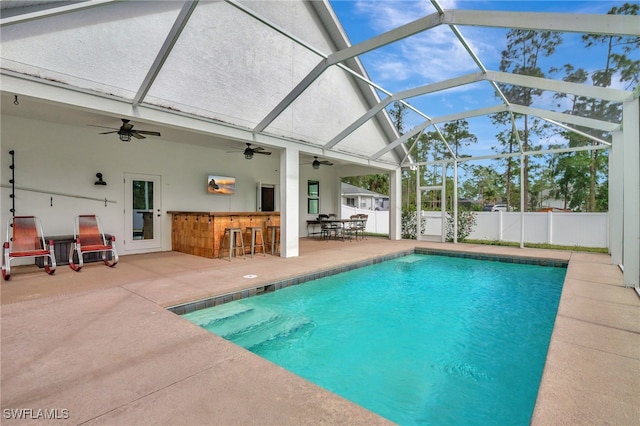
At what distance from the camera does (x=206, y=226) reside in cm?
705

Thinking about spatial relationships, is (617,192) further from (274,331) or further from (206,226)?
(206,226)

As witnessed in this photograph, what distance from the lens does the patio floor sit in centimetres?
177

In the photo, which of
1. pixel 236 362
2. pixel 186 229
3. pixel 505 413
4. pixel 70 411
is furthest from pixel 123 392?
pixel 186 229

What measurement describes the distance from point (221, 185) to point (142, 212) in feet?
7.15

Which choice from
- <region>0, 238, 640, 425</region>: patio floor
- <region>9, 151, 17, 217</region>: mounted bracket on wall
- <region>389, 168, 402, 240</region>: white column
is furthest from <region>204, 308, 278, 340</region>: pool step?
<region>389, 168, 402, 240</region>: white column

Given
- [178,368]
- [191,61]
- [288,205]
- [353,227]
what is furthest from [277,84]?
[178,368]

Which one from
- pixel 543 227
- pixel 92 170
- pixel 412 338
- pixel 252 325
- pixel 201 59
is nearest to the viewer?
pixel 412 338

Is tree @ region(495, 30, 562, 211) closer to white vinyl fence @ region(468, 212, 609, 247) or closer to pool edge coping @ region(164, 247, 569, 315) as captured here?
pool edge coping @ region(164, 247, 569, 315)

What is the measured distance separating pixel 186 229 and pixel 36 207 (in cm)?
278

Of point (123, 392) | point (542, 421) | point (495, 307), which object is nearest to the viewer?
point (542, 421)

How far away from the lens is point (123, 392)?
6.46 ft

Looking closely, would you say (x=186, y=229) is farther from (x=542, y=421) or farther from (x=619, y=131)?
(x=619, y=131)

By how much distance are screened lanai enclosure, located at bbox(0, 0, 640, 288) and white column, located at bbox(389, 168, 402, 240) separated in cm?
155
